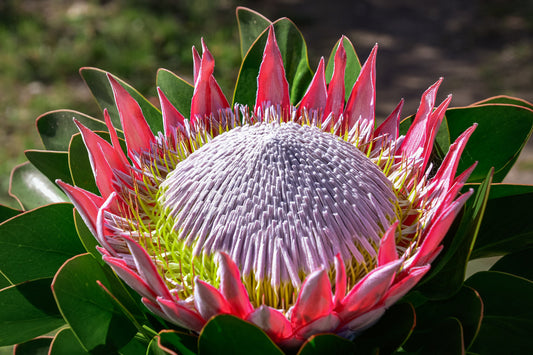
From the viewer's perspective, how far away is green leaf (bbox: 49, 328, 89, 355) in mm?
1008

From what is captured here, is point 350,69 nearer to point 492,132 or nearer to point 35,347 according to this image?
point 492,132

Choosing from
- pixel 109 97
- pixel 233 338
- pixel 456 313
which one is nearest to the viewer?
pixel 233 338

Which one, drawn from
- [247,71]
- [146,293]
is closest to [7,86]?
[247,71]

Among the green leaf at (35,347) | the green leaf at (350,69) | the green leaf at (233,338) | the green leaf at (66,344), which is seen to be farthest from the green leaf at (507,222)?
the green leaf at (35,347)

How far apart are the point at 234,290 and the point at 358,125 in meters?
0.57

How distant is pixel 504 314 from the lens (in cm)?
100

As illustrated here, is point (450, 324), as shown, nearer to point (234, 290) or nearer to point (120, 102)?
point (234, 290)

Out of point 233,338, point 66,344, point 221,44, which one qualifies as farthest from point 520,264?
point 221,44

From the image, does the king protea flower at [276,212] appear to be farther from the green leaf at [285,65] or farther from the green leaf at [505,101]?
the green leaf at [505,101]

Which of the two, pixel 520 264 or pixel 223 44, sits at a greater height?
pixel 223 44

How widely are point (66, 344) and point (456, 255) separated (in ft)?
2.31

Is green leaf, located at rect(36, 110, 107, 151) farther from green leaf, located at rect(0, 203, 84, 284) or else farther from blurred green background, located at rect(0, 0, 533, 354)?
blurred green background, located at rect(0, 0, 533, 354)

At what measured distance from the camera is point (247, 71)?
1.31 metres

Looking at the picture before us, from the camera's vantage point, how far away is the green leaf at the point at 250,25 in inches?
54.2
